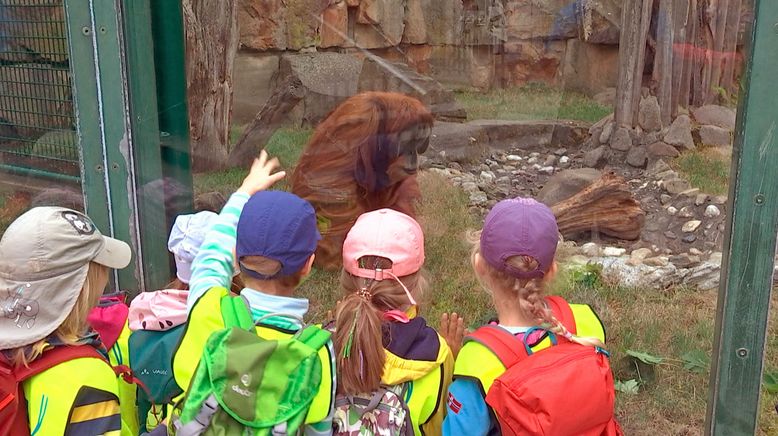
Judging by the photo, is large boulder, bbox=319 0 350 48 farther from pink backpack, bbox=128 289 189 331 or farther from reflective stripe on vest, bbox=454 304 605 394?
reflective stripe on vest, bbox=454 304 605 394

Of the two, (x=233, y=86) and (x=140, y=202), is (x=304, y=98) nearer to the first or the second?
(x=233, y=86)

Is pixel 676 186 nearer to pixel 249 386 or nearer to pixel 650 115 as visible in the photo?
pixel 650 115

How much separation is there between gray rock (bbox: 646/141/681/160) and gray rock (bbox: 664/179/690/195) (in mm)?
75

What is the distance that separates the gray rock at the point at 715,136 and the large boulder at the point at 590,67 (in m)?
0.27

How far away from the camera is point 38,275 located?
188cm

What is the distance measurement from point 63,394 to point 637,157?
1.65m

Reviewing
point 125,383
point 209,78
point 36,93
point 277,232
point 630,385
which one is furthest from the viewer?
point 36,93

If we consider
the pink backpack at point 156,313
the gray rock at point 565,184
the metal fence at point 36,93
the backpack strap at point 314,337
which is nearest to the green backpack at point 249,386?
the backpack strap at point 314,337

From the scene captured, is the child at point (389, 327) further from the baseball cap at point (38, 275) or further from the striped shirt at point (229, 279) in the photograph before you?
the baseball cap at point (38, 275)

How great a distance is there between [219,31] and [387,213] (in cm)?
110

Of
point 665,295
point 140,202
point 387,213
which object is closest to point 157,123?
point 140,202

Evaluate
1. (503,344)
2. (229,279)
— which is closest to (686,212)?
(503,344)

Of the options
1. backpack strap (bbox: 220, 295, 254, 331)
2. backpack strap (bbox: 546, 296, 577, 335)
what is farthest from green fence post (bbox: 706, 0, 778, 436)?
backpack strap (bbox: 220, 295, 254, 331)

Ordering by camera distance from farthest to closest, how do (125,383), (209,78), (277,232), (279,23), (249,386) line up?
(209,78) < (279,23) < (125,383) < (277,232) < (249,386)
